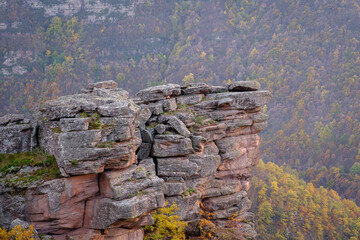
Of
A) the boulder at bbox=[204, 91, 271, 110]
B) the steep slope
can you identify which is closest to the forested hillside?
the steep slope

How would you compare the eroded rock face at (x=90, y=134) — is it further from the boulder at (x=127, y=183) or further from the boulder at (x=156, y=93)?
the boulder at (x=156, y=93)

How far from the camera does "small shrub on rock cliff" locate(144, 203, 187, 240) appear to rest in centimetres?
2139

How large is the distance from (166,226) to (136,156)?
5.35 m

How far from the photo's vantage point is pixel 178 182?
75.2 feet

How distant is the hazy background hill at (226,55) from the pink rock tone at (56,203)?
83.6 m

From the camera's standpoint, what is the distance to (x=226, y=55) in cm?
16025

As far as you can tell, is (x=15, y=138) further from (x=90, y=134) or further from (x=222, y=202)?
(x=222, y=202)

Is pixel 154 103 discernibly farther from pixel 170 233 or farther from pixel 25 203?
pixel 25 203

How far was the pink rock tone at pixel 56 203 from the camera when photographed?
18234 millimetres

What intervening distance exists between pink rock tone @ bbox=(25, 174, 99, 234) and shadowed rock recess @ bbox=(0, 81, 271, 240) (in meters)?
0.06

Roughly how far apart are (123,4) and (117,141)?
15300cm

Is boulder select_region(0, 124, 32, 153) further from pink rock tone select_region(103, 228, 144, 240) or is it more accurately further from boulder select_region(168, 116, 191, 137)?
boulder select_region(168, 116, 191, 137)

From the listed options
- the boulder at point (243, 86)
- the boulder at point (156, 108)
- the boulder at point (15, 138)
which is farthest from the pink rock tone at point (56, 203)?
the boulder at point (243, 86)

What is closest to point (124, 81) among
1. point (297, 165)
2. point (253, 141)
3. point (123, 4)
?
point (123, 4)
